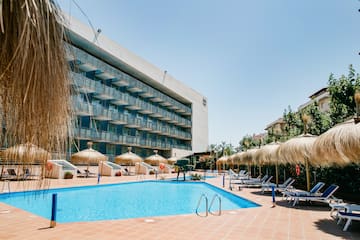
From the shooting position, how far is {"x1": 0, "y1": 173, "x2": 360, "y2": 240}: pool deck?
16.4 ft

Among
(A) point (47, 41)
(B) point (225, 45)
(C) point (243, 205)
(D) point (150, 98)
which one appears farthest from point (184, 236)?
(D) point (150, 98)

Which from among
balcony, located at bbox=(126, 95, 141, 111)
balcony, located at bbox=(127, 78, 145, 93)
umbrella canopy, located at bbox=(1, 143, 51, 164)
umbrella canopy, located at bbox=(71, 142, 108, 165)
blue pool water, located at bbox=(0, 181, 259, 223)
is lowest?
blue pool water, located at bbox=(0, 181, 259, 223)

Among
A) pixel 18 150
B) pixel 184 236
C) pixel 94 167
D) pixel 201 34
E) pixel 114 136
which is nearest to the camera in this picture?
pixel 18 150

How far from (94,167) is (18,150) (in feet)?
81.9

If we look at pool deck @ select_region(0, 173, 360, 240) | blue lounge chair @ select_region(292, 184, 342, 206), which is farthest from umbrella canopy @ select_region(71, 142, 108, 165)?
blue lounge chair @ select_region(292, 184, 342, 206)

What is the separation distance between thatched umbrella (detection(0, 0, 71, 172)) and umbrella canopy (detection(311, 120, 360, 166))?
594cm

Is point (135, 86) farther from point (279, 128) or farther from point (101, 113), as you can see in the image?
point (279, 128)

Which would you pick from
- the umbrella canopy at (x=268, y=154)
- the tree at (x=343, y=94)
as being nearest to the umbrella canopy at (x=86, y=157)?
the umbrella canopy at (x=268, y=154)

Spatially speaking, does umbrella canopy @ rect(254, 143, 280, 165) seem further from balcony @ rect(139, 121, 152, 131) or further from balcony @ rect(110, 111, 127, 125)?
balcony @ rect(139, 121, 152, 131)

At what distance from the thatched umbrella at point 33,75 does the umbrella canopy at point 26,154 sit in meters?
0.07

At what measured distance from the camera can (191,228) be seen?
5633 mm

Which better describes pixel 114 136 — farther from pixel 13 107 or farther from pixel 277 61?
pixel 13 107

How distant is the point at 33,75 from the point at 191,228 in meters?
5.10

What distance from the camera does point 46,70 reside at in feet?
5.49
